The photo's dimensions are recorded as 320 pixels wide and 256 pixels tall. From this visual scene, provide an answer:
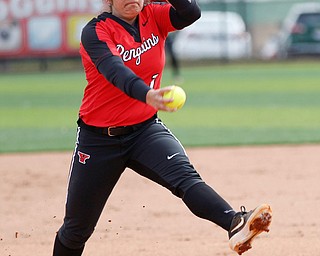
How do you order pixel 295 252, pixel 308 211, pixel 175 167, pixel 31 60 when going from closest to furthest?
1. pixel 175 167
2. pixel 295 252
3. pixel 308 211
4. pixel 31 60

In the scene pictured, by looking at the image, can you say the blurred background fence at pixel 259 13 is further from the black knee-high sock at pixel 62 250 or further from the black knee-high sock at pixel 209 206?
the black knee-high sock at pixel 209 206

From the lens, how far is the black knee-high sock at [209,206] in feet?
13.9

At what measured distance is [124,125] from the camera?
453cm

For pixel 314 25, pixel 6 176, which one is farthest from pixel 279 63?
pixel 6 176

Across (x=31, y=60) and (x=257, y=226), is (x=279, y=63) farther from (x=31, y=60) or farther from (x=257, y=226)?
(x=257, y=226)

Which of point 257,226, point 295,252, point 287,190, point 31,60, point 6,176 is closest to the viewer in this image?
point 257,226

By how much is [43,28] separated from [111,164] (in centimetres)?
2348

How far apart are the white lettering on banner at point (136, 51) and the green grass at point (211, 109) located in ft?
21.7

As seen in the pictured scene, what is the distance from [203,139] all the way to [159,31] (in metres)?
6.97

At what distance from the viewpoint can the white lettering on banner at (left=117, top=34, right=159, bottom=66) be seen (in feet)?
14.5

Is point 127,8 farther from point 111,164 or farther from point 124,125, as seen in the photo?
point 111,164

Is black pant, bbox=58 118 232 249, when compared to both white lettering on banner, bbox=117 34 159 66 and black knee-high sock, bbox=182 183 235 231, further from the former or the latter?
white lettering on banner, bbox=117 34 159 66

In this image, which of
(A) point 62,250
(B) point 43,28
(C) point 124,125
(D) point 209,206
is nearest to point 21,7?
(B) point 43,28

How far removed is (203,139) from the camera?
1155 cm
